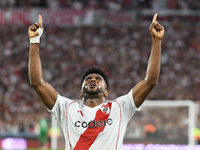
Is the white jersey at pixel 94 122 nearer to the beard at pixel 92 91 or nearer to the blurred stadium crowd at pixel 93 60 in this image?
the beard at pixel 92 91

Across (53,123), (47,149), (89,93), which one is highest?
(89,93)

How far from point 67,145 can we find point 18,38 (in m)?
21.0

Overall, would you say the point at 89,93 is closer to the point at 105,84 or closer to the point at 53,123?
the point at 105,84

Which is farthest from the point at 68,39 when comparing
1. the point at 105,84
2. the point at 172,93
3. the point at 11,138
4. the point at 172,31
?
the point at 105,84

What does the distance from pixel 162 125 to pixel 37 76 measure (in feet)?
31.7

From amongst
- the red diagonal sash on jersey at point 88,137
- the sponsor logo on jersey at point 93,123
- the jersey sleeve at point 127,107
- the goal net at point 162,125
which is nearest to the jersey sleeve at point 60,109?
the sponsor logo on jersey at point 93,123

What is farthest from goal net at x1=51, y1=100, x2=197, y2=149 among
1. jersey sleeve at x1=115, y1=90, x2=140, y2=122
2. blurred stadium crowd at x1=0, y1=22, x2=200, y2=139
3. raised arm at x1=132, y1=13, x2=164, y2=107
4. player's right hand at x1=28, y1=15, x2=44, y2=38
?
player's right hand at x1=28, y1=15, x2=44, y2=38

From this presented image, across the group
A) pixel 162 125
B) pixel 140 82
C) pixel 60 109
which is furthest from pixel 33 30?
pixel 162 125

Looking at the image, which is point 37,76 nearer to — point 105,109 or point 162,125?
point 105,109

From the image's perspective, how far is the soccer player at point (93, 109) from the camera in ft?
11.8

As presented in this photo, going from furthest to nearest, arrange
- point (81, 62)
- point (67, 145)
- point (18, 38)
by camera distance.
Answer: point (18, 38), point (81, 62), point (67, 145)

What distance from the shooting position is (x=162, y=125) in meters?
12.8

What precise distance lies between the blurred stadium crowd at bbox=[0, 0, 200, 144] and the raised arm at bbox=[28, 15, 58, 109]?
13768 mm

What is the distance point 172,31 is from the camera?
2412 centimetres
